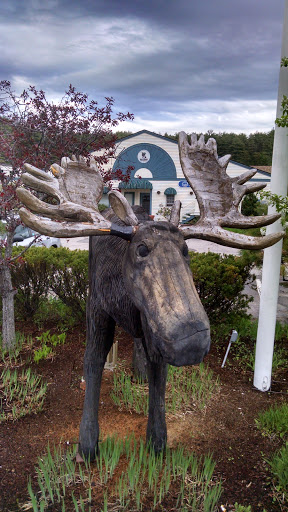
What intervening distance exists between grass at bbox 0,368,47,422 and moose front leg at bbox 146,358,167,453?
119 cm

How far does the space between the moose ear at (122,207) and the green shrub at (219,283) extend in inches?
120

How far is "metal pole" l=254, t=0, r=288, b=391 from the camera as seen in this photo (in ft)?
12.3

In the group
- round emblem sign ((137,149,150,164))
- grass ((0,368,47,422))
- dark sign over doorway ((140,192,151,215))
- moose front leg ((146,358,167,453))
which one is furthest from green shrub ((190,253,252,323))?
dark sign over doorway ((140,192,151,215))

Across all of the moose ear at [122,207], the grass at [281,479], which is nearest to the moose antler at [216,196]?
the moose ear at [122,207]

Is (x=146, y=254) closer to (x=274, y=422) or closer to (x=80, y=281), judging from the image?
(x=274, y=422)

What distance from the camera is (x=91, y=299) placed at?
267 cm

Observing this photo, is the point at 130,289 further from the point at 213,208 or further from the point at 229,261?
the point at 229,261

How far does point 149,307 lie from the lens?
5.96 ft

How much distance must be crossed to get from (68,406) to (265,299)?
205 cm

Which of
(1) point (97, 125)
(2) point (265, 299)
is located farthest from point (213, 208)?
(1) point (97, 125)

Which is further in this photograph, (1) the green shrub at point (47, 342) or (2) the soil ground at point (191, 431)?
(1) the green shrub at point (47, 342)

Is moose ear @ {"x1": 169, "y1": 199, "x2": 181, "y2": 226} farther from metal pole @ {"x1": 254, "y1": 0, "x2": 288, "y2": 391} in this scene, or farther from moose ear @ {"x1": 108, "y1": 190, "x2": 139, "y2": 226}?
metal pole @ {"x1": 254, "y1": 0, "x2": 288, "y2": 391}

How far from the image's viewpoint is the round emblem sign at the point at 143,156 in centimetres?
1943

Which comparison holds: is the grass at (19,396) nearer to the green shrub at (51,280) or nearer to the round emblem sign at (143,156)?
the green shrub at (51,280)
